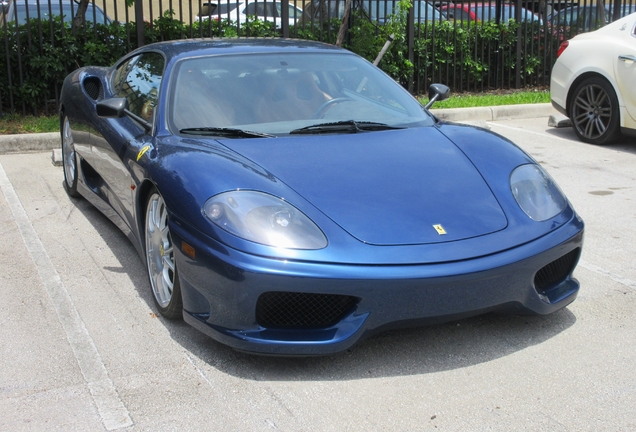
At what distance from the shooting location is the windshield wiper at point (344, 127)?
426 centimetres

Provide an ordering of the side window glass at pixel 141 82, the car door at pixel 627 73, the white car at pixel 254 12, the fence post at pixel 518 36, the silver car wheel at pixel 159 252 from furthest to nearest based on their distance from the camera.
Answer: the fence post at pixel 518 36 → the white car at pixel 254 12 → the car door at pixel 627 73 → the side window glass at pixel 141 82 → the silver car wheel at pixel 159 252

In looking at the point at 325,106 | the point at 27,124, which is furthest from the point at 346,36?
the point at 325,106

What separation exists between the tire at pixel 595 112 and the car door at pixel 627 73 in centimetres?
15

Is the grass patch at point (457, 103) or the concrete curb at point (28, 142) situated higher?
the grass patch at point (457, 103)

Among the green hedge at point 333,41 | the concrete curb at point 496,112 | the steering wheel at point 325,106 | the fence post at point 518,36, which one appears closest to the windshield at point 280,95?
the steering wheel at point 325,106

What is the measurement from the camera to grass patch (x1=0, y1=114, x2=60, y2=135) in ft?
28.4

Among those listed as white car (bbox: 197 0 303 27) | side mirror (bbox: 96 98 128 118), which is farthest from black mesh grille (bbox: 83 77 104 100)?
white car (bbox: 197 0 303 27)

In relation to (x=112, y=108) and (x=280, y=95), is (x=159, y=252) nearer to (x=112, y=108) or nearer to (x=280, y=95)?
(x=112, y=108)

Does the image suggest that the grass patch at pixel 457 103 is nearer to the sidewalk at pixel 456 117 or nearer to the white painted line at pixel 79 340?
the sidewalk at pixel 456 117

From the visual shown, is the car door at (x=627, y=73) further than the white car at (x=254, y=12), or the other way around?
the white car at (x=254, y=12)

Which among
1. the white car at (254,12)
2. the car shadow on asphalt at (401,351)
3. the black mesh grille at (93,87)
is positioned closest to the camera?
the car shadow on asphalt at (401,351)

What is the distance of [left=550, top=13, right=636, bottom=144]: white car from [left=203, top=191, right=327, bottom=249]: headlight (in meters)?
5.90

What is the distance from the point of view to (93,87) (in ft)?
19.5

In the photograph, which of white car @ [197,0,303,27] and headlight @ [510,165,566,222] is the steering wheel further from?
white car @ [197,0,303,27]
